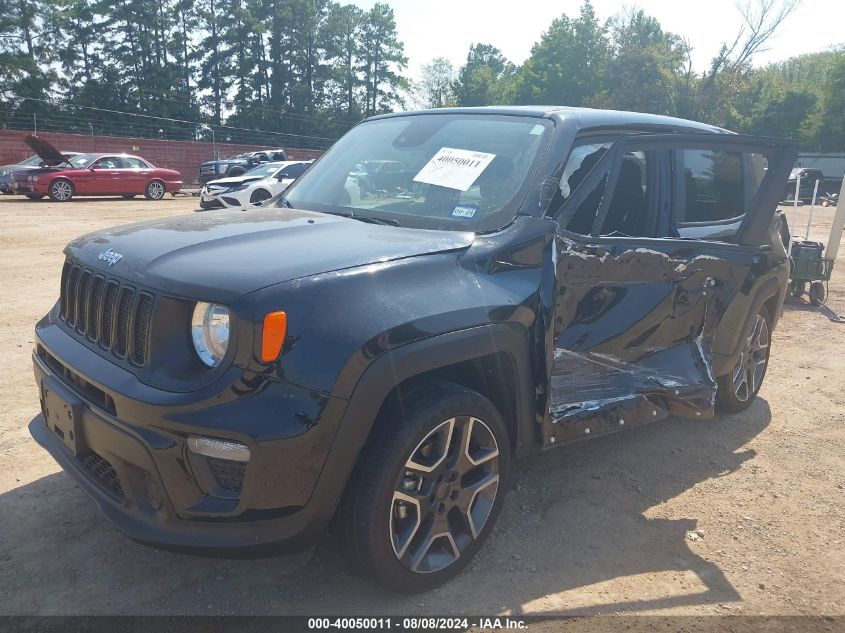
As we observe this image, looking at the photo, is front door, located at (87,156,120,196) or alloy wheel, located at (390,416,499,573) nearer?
alloy wheel, located at (390,416,499,573)

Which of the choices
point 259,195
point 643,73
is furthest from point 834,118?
point 259,195

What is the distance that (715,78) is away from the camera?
53.8 meters

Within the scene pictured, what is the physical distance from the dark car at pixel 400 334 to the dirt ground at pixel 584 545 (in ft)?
1.12

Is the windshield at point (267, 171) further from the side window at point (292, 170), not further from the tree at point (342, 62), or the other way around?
the tree at point (342, 62)

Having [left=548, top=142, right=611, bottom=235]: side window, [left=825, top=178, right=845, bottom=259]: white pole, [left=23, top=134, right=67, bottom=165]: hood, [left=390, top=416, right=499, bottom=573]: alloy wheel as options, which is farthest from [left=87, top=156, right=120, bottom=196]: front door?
[left=390, top=416, right=499, bottom=573]: alloy wheel

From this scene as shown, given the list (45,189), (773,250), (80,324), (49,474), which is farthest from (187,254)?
(45,189)

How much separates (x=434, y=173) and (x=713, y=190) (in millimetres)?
1922

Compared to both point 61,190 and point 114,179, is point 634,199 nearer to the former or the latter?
point 61,190

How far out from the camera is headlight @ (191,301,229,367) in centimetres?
223

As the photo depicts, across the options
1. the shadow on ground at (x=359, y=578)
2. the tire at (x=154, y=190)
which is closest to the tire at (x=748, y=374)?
the shadow on ground at (x=359, y=578)

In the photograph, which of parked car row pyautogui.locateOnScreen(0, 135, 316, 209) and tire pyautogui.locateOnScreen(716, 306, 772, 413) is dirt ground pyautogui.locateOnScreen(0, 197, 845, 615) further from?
parked car row pyautogui.locateOnScreen(0, 135, 316, 209)

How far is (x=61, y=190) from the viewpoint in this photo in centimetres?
1905

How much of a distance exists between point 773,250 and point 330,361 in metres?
3.46

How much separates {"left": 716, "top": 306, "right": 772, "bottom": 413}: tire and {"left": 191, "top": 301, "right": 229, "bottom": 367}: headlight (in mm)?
3414
